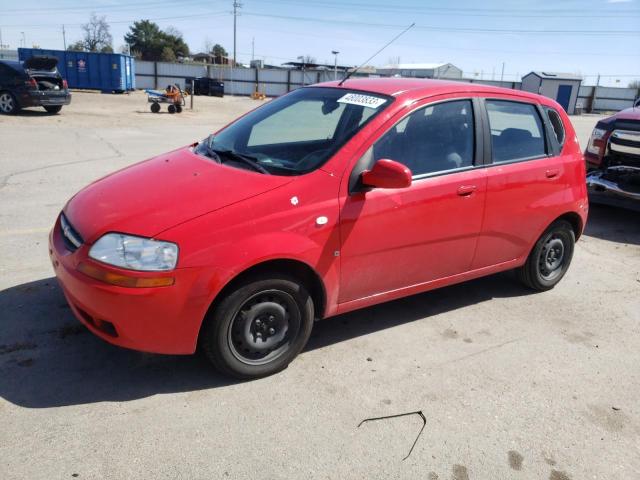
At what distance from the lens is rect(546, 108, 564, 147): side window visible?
452cm

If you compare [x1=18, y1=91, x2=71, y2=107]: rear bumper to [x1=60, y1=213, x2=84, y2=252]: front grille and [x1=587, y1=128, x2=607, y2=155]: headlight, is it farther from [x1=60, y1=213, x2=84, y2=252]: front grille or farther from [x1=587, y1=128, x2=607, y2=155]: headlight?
[x1=587, y1=128, x2=607, y2=155]: headlight

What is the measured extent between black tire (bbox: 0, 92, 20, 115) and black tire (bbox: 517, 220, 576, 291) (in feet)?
55.7

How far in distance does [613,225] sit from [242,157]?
6053mm

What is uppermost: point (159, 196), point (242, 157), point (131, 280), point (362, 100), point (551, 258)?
point (362, 100)

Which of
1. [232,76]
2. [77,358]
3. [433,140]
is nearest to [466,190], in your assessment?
[433,140]

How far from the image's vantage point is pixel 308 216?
121 inches

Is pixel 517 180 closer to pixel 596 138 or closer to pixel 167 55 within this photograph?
pixel 596 138

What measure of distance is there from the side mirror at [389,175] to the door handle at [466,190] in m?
0.74

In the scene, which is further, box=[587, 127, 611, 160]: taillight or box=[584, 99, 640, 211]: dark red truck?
box=[587, 127, 611, 160]: taillight

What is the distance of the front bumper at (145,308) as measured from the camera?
107 inches

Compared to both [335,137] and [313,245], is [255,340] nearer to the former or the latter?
[313,245]

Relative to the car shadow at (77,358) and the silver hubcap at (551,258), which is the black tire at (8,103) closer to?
the car shadow at (77,358)

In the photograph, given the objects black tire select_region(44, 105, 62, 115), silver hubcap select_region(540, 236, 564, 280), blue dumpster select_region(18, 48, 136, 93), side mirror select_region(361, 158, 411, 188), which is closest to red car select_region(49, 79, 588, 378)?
side mirror select_region(361, 158, 411, 188)

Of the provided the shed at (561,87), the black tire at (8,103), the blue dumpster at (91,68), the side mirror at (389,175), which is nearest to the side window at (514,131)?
the side mirror at (389,175)
